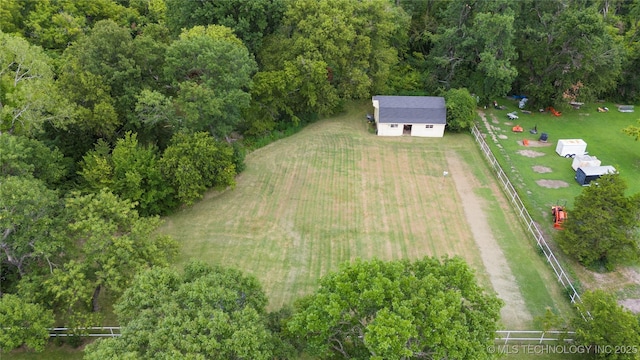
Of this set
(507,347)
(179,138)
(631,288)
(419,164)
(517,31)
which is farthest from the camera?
(517,31)

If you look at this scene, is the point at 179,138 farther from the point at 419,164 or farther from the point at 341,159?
the point at 419,164

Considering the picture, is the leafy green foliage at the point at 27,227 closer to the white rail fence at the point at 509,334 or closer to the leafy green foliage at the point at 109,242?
the leafy green foliage at the point at 109,242

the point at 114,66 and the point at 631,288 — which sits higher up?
the point at 114,66

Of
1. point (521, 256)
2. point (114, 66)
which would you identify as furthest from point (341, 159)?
point (114, 66)

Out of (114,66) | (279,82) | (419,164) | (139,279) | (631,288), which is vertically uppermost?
(114,66)

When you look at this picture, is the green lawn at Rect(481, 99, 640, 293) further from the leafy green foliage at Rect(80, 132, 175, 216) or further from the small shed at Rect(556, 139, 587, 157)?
the leafy green foliage at Rect(80, 132, 175, 216)

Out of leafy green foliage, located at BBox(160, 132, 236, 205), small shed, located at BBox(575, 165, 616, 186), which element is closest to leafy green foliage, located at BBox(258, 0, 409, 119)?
leafy green foliage, located at BBox(160, 132, 236, 205)

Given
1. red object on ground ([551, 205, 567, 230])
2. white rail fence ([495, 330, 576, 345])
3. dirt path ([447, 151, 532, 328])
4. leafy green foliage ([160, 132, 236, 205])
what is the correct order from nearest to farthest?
1. white rail fence ([495, 330, 576, 345])
2. dirt path ([447, 151, 532, 328])
3. leafy green foliage ([160, 132, 236, 205])
4. red object on ground ([551, 205, 567, 230])

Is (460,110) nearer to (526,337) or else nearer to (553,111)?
(553,111)
